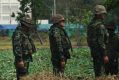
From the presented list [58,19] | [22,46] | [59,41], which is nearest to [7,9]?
[58,19]

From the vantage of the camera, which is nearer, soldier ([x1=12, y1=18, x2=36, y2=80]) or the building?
soldier ([x1=12, y1=18, x2=36, y2=80])

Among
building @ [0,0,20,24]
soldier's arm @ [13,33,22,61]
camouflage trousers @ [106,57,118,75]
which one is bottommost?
building @ [0,0,20,24]

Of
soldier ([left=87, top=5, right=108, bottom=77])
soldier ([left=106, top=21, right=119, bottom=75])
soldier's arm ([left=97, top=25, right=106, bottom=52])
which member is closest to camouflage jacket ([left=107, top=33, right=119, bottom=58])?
soldier ([left=106, top=21, right=119, bottom=75])

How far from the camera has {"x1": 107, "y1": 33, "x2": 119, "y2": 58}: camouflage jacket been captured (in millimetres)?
10767

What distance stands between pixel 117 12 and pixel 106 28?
5.25 m

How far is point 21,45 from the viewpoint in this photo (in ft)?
32.6

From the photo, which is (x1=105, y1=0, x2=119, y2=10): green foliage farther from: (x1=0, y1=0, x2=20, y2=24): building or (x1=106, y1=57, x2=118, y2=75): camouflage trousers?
(x1=0, y1=0, x2=20, y2=24): building

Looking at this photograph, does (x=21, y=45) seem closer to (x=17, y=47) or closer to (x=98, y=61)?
(x=17, y=47)

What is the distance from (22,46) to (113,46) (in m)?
2.29

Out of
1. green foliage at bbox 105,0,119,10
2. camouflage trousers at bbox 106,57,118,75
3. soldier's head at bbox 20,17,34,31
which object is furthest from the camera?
green foliage at bbox 105,0,119,10

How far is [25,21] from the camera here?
32.6 ft

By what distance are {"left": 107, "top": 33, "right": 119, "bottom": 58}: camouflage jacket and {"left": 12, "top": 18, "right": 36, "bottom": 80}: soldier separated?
191 cm

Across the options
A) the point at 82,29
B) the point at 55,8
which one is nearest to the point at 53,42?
the point at 82,29

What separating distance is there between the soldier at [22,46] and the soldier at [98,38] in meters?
1.36
